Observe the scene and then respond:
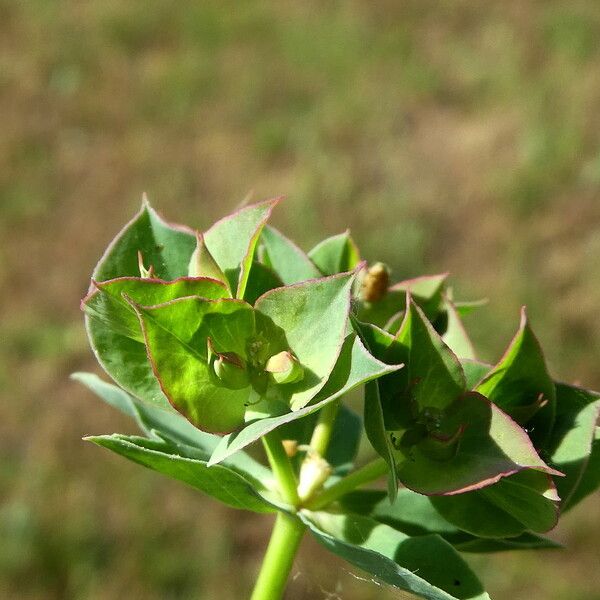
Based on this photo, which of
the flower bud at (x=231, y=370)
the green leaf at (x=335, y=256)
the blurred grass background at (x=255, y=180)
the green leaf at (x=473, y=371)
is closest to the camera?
the flower bud at (x=231, y=370)

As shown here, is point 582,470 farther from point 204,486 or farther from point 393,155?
point 393,155

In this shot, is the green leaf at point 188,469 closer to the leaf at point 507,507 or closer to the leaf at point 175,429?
the leaf at point 175,429

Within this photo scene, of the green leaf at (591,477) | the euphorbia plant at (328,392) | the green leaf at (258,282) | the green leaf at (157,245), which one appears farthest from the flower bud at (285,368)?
the green leaf at (591,477)

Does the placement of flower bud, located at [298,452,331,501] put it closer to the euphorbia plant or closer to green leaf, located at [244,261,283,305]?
the euphorbia plant

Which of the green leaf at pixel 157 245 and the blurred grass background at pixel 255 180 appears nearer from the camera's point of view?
the green leaf at pixel 157 245

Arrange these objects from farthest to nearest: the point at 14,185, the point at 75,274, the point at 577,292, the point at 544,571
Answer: the point at 14,185 < the point at 75,274 < the point at 577,292 < the point at 544,571

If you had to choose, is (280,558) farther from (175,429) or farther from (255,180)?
(255,180)

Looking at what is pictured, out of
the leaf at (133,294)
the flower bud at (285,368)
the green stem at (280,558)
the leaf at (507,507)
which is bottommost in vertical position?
the green stem at (280,558)

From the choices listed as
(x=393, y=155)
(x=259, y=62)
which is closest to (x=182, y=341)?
(x=393, y=155)
